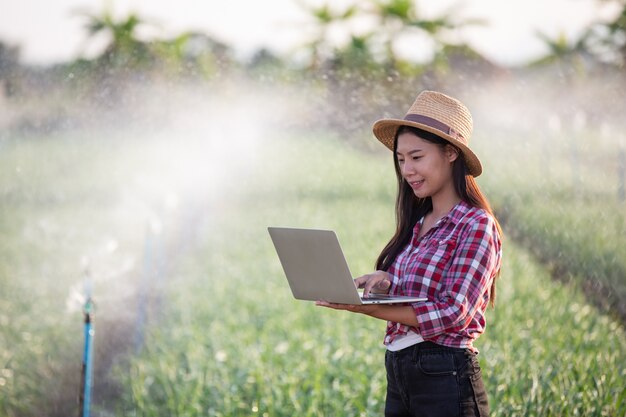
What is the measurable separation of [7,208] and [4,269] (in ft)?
6.63

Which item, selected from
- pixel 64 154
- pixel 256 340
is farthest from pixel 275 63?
pixel 256 340

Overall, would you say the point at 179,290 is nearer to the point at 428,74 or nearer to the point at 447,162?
the point at 447,162

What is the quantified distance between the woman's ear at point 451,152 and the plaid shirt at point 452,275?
11 cm

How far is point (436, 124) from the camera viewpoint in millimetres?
2178

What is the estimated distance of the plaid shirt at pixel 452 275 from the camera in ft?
6.73

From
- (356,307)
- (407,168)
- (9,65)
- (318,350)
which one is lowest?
(318,350)

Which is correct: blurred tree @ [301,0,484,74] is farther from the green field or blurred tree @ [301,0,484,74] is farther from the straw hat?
the straw hat

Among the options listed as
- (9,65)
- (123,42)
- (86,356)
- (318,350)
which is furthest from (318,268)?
(123,42)

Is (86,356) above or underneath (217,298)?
above

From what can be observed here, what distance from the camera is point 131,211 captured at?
8977mm

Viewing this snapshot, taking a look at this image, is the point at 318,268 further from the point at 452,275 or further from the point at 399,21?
the point at 399,21

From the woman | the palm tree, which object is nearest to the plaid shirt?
the woman

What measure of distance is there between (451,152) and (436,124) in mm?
92

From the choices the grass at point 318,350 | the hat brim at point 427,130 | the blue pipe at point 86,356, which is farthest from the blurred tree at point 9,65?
the hat brim at point 427,130
